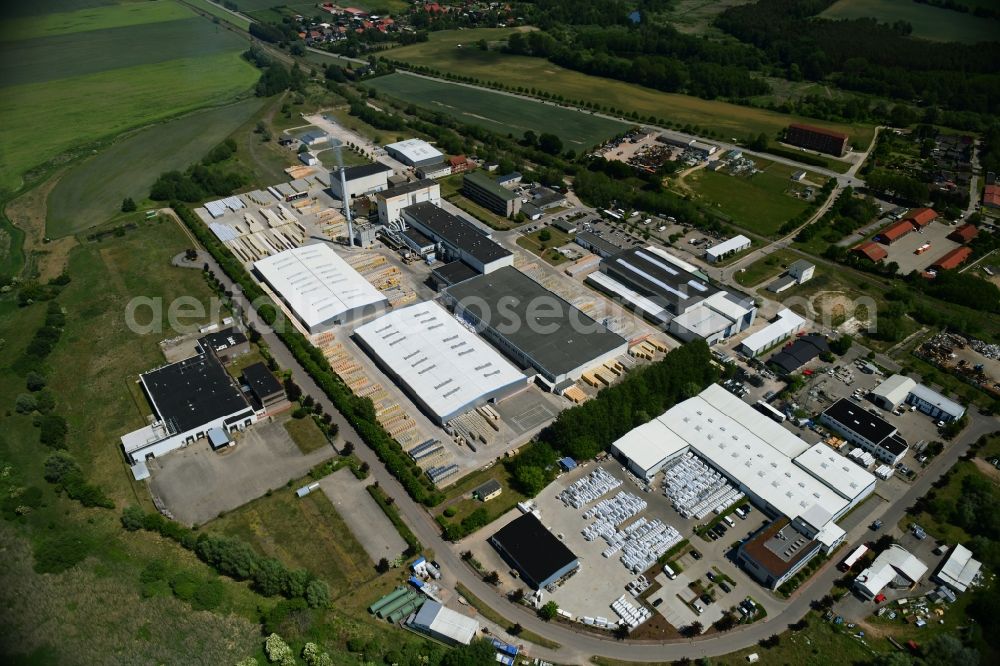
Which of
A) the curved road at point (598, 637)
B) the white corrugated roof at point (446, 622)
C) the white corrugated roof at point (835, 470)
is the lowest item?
the curved road at point (598, 637)

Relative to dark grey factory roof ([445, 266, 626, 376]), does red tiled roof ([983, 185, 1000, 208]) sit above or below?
above

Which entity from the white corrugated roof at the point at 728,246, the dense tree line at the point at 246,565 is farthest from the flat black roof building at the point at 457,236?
the dense tree line at the point at 246,565

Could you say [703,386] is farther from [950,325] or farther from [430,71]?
[430,71]

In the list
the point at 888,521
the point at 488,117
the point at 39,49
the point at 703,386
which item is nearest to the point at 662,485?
the point at 703,386

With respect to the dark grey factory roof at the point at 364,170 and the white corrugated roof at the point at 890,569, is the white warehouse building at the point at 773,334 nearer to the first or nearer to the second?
the white corrugated roof at the point at 890,569

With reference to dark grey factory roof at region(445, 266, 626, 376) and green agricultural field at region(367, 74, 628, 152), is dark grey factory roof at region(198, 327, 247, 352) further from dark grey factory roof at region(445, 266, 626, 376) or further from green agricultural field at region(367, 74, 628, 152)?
green agricultural field at region(367, 74, 628, 152)

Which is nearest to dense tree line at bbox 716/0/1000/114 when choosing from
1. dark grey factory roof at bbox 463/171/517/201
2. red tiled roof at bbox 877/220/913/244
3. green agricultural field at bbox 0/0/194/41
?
red tiled roof at bbox 877/220/913/244
